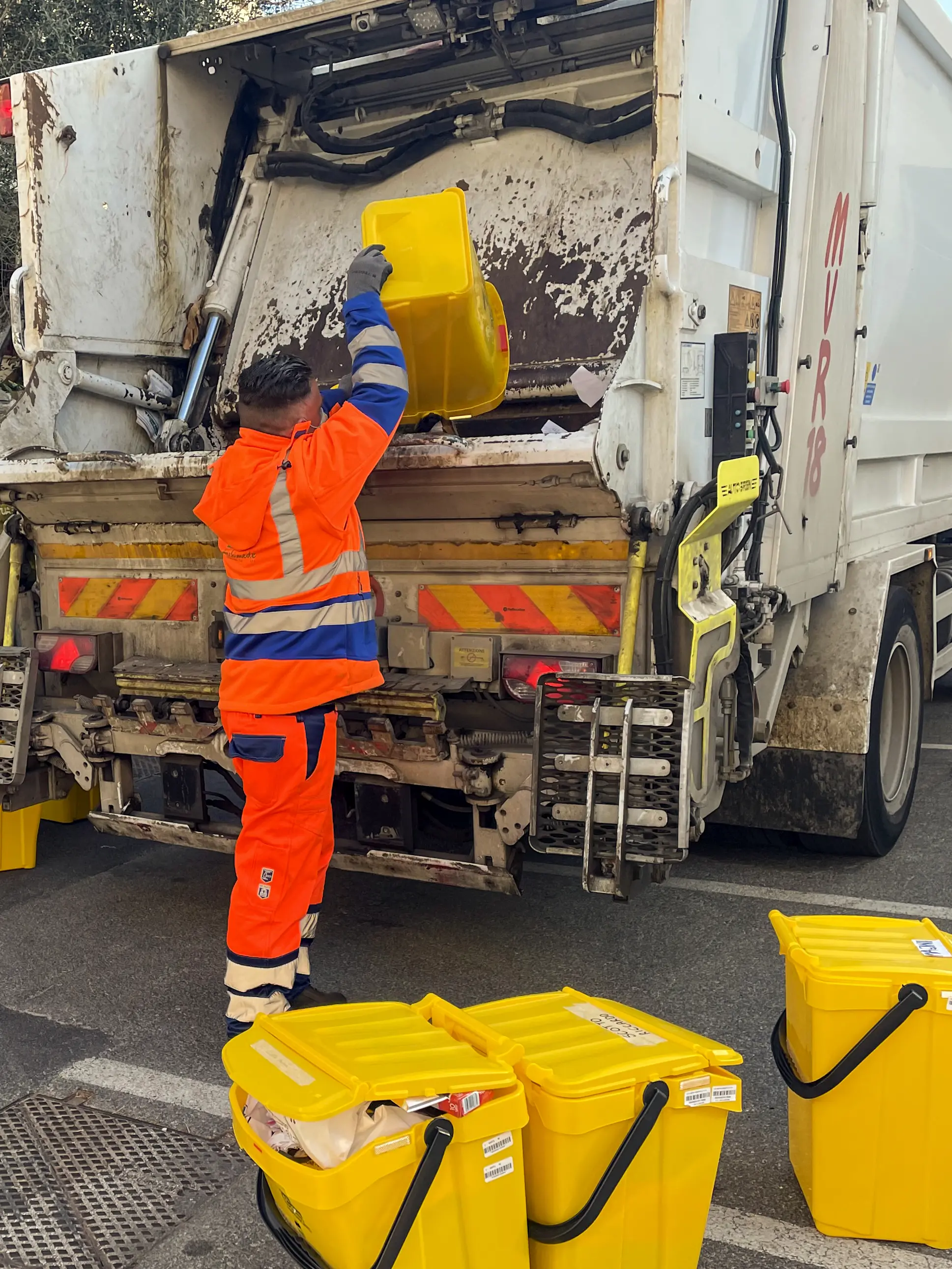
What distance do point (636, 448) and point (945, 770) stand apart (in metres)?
3.35

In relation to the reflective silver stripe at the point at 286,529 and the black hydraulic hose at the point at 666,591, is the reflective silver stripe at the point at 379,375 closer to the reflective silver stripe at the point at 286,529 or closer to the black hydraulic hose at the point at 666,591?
the reflective silver stripe at the point at 286,529

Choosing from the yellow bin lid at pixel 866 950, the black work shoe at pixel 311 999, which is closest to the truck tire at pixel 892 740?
the yellow bin lid at pixel 866 950

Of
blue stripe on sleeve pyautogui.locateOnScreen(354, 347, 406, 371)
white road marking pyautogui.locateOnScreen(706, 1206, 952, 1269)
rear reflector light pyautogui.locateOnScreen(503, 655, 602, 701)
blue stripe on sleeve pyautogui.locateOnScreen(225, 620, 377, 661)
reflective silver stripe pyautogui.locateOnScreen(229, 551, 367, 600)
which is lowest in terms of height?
white road marking pyautogui.locateOnScreen(706, 1206, 952, 1269)

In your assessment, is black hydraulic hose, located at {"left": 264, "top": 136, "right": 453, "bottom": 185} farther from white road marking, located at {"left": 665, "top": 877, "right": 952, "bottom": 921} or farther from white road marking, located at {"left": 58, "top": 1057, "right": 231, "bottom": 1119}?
white road marking, located at {"left": 58, "top": 1057, "right": 231, "bottom": 1119}

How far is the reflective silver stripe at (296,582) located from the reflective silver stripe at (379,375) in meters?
0.40

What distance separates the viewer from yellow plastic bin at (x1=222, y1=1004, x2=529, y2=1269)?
1.67 m

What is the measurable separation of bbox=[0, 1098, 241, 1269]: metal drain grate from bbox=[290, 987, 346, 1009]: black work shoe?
471mm

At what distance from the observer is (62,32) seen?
8.05 metres

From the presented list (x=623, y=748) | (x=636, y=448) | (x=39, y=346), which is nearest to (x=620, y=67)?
(x=636, y=448)

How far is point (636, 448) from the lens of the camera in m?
2.85

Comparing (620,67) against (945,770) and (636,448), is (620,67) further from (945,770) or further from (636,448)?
(945,770)

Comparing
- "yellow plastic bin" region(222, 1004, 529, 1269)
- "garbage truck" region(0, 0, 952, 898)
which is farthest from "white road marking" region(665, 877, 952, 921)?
"yellow plastic bin" region(222, 1004, 529, 1269)

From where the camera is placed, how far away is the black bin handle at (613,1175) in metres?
1.85

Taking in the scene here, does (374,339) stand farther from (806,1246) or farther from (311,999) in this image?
(806,1246)
